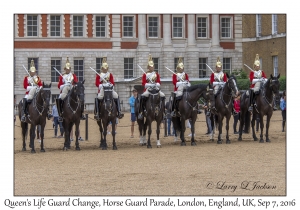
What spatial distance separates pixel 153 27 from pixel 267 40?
8925 millimetres

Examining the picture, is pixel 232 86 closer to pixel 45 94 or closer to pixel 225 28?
pixel 45 94

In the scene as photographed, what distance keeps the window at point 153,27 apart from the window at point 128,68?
219cm

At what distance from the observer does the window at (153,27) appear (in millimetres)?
55750

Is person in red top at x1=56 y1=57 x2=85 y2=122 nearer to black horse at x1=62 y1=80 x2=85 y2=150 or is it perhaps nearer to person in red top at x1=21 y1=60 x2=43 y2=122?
black horse at x1=62 y1=80 x2=85 y2=150

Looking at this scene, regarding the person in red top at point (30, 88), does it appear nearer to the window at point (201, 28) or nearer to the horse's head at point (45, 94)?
the horse's head at point (45, 94)

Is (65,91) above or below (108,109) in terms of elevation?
above

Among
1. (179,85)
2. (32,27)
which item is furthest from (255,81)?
(32,27)

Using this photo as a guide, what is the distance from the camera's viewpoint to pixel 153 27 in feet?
185

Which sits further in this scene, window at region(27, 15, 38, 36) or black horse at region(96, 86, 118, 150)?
window at region(27, 15, 38, 36)

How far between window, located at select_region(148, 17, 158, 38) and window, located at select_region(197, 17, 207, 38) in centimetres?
284

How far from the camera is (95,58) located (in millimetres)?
55812

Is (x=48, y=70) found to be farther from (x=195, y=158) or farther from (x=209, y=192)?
(x=209, y=192)

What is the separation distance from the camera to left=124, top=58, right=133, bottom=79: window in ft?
182

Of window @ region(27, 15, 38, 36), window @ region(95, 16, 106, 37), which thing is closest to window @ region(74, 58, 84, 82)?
window @ region(95, 16, 106, 37)
